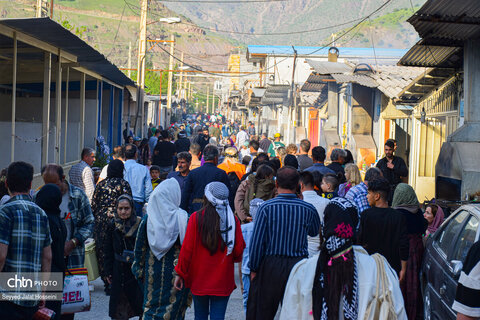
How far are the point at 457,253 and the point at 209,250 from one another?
2167 mm

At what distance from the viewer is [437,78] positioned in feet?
45.6

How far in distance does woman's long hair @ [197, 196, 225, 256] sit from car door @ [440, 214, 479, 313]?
191 cm

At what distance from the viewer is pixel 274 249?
5539 mm

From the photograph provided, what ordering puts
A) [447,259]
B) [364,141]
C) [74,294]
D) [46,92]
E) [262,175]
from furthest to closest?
[364,141]
[46,92]
[262,175]
[447,259]
[74,294]

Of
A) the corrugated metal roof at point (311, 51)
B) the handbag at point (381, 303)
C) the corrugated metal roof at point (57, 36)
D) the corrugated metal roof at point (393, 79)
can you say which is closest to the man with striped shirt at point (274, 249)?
the handbag at point (381, 303)

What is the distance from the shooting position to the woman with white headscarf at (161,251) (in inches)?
226

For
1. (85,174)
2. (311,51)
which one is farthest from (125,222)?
(311,51)

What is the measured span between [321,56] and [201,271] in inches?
1968

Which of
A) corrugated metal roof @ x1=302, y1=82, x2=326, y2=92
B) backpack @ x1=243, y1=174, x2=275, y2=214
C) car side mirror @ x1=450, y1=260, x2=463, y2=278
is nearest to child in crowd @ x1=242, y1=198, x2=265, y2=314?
backpack @ x1=243, y1=174, x2=275, y2=214

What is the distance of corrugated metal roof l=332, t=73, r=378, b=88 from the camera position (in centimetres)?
1762

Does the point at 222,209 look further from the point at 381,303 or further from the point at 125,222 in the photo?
the point at 381,303

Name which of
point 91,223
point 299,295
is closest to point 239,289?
point 91,223

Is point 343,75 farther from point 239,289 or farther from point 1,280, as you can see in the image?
point 1,280

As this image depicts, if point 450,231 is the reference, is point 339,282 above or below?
below
